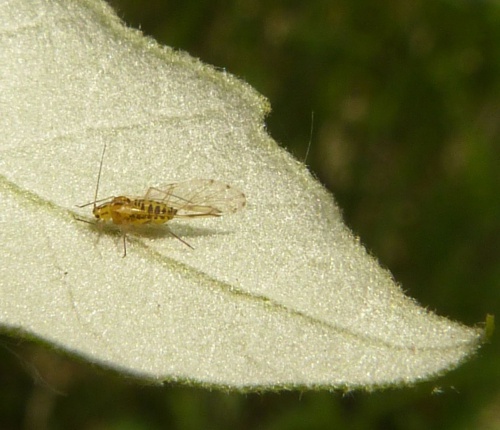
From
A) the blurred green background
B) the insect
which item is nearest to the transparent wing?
the insect

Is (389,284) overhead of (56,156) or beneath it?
overhead

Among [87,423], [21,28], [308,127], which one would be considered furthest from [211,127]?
[87,423]

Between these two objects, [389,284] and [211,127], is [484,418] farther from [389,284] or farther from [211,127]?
[211,127]

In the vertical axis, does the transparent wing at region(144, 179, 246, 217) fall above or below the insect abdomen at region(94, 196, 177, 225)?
above

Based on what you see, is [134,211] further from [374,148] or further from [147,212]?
[374,148]

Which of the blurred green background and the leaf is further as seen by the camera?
the blurred green background

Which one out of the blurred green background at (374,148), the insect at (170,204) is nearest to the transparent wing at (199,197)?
the insect at (170,204)

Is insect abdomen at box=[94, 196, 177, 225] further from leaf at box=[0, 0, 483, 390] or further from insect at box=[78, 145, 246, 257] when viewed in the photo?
leaf at box=[0, 0, 483, 390]
